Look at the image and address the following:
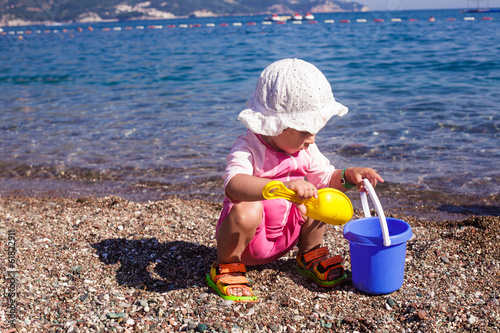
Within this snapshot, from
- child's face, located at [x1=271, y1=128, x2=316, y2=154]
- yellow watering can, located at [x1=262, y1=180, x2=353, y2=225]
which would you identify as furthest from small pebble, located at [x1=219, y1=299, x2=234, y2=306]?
child's face, located at [x1=271, y1=128, x2=316, y2=154]

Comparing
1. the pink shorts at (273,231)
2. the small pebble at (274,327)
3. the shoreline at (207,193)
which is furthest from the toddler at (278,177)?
the shoreline at (207,193)

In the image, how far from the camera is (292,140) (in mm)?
2486

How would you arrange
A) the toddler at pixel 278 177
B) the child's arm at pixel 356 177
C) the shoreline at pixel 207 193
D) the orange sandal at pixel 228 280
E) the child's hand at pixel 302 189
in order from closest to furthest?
the child's hand at pixel 302 189
the toddler at pixel 278 177
the orange sandal at pixel 228 280
the child's arm at pixel 356 177
the shoreline at pixel 207 193

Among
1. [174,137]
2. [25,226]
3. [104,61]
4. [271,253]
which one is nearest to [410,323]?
[271,253]

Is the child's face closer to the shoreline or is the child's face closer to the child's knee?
the child's knee

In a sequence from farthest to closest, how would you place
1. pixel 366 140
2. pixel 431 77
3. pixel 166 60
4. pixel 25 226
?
1. pixel 166 60
2. pixel 431 77
3. pixel 366 140
4. pixel 25 226

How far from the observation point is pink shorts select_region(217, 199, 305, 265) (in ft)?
8.57

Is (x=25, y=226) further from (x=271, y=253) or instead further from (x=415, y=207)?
(x=415, y=207)

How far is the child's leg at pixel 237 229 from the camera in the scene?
8.02ft

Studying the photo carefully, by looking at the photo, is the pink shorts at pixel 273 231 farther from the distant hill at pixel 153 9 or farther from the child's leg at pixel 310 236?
the distant hill at pixel 153 9

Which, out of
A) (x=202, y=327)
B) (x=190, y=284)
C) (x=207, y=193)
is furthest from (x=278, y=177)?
(x=207, y=193)

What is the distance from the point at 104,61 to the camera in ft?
61.5

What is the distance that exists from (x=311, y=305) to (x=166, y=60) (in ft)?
54.7

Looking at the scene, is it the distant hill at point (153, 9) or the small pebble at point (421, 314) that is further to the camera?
the distant hill at point (153, 9)
